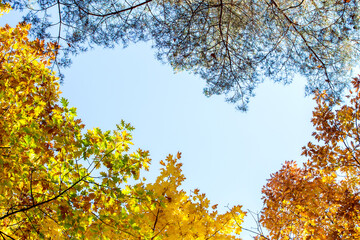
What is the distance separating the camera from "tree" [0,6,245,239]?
209 centimetres

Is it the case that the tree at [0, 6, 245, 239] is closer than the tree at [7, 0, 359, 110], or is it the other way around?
the tree at [0, 6, 245, 239]

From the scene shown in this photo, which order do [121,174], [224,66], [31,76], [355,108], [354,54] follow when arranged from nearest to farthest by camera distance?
[121,174] < [31,76] < [355,108] < [354,54] < [224,66]

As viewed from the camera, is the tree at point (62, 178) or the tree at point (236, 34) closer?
the tree at point (62, 178)

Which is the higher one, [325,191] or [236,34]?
[236,34]

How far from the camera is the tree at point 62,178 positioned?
2.09 meters

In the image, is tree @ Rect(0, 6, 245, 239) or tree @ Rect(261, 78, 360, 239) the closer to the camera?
tree @ Rect(0, 6, 245, 239)

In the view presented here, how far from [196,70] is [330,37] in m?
2.83

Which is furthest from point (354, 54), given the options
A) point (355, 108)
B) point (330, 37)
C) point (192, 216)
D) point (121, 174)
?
point (121, 174)

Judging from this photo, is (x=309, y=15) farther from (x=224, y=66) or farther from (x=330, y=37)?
(x=224, y=66)

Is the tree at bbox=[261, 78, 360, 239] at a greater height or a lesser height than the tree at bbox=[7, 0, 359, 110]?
lesser

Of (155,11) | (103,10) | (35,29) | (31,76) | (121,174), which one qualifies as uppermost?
(155,11)

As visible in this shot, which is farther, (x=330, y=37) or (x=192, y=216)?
(x=330, y=37)

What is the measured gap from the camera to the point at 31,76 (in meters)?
2.74

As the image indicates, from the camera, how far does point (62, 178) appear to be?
208 cm
